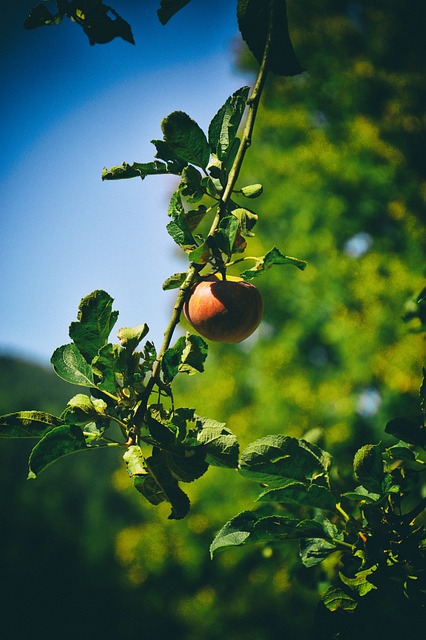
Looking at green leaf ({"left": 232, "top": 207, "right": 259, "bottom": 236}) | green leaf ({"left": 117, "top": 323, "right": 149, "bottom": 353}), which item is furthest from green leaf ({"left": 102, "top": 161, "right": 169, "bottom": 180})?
green leaf ({"left": 117, "top": 323, "right": 149, "bottom": 353})

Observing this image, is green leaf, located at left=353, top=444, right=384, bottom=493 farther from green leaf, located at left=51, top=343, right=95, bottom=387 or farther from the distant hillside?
the distant hillside

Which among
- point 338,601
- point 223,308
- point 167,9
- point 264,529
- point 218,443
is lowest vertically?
point 338,601

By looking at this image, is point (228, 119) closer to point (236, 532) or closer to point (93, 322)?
point (93, 322)

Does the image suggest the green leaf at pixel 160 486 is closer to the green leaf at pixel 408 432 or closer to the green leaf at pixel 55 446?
the green leaf at pixel 55 446

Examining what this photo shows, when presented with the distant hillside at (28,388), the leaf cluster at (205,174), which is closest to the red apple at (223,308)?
the leaf cluster at (205,174)

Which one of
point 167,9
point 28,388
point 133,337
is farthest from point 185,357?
point 28,388

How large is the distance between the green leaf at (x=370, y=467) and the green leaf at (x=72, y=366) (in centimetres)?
39

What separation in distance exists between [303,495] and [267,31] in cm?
77

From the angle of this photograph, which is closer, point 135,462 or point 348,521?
point 135,462

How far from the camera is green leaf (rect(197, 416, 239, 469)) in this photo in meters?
0.57

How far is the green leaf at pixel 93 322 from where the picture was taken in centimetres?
59

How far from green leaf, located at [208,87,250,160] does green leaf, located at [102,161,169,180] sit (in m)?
0.08

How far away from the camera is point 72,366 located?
0.66 m

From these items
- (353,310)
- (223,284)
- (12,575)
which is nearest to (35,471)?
(223,284)
